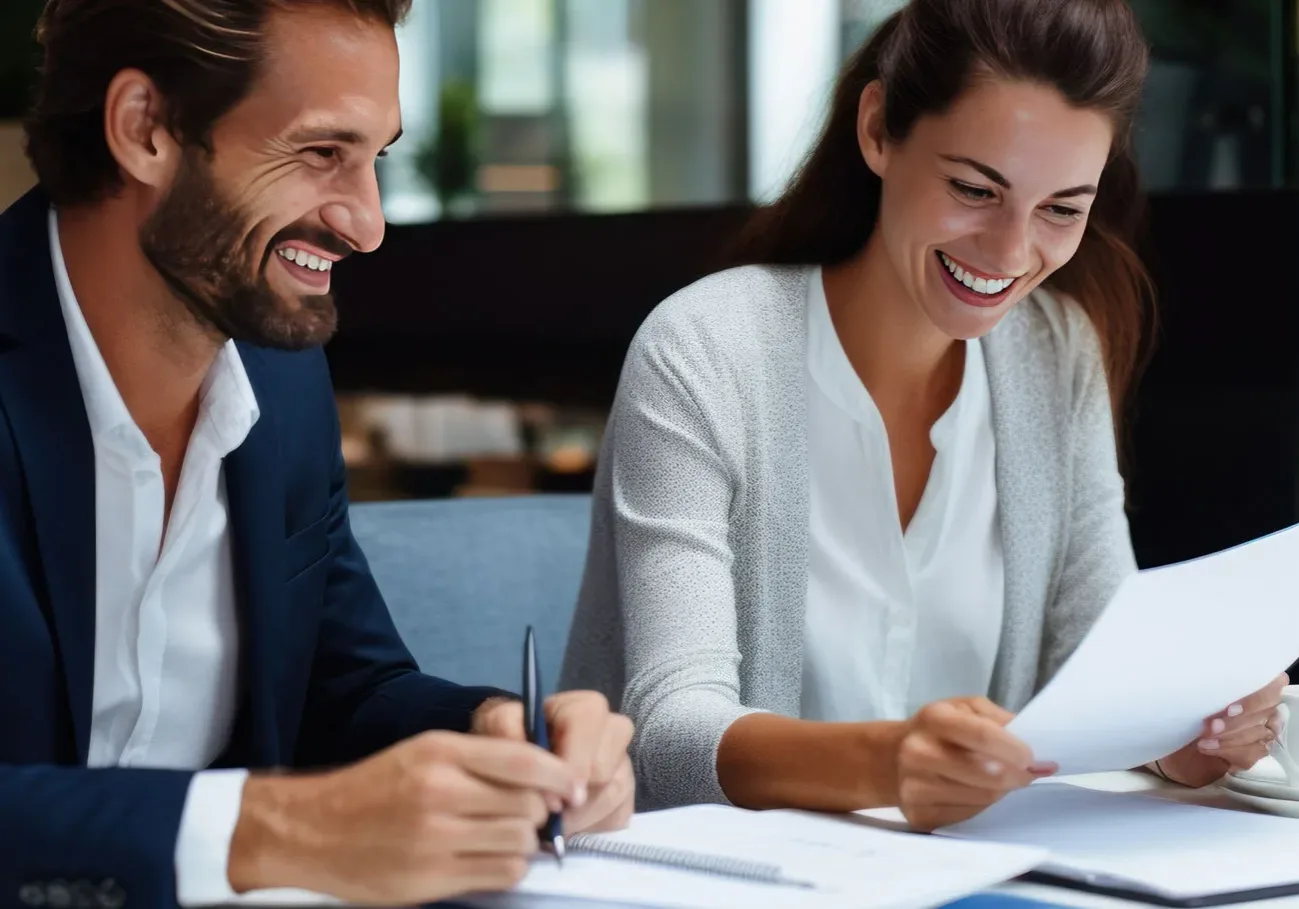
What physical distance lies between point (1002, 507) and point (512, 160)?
4447mm

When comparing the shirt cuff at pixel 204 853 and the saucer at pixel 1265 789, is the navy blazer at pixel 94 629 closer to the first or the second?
the shirt cuff at pixel 204 853

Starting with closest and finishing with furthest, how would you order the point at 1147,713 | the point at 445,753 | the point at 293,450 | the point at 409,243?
the point at 445,753 → the point at 1147,713 → the point at 293,450 → the point at 409,243

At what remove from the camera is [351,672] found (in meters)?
1.49

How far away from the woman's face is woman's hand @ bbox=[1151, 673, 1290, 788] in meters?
0.50

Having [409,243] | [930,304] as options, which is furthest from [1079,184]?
[409,243]

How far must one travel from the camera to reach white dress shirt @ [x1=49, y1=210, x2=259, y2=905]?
128 centimetres

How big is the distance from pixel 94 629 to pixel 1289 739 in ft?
3.04

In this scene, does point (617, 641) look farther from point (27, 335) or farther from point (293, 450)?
point (27, 335)

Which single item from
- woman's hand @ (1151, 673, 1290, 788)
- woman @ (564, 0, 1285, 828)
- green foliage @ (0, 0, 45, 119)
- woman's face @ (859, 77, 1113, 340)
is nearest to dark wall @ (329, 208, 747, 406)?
green foliage @ (0, 0, 45, 119)

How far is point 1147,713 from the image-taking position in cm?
117

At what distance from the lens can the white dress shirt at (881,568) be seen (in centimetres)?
169

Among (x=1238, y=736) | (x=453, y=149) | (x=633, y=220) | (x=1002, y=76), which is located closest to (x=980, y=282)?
(x=1002, y=76)

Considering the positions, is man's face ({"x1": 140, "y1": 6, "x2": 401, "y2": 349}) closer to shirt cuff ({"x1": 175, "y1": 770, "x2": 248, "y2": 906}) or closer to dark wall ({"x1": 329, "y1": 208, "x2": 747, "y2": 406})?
shirt cuff ({"x1": 175, "y1": 770, "x2": 248, "y2": 906})

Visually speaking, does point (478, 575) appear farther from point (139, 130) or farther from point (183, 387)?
point (139, 130)
